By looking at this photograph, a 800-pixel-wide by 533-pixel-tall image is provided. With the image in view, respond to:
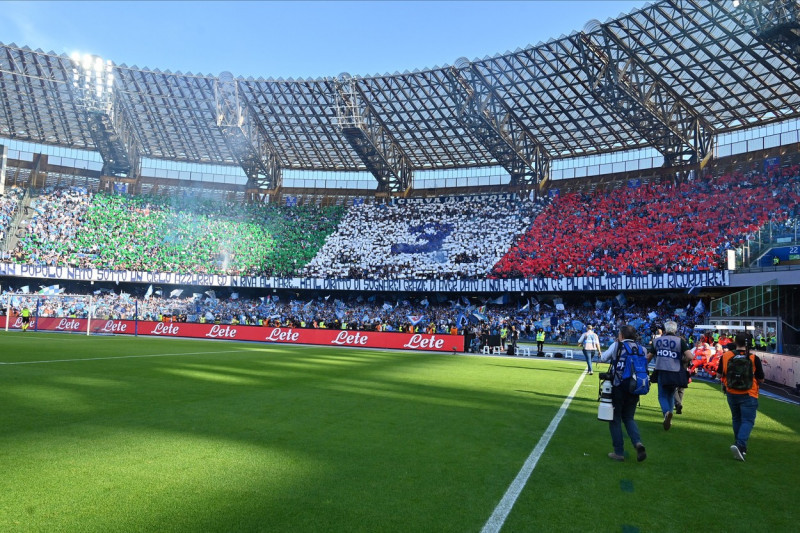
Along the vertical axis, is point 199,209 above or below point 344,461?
above

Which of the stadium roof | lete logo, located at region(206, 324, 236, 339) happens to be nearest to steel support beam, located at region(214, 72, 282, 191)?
the stadium roof

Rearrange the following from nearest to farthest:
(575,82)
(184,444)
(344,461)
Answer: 1. (344,461)
2. (184,444)
3. (575,82)

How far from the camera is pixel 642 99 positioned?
137ft

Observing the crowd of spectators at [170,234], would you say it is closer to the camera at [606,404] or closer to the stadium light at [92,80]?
the stadium light at [92,80]

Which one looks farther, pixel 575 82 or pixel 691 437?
pixel 575 82

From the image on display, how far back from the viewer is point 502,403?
12.8 m

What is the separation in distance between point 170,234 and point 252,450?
5546 centimetres

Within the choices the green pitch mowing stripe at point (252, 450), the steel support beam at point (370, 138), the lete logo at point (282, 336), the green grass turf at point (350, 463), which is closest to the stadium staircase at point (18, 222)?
the steel support beam at point (370, 138)

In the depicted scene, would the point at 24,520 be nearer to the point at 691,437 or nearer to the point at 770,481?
the point at 770,481

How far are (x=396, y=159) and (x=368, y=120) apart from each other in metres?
8.11

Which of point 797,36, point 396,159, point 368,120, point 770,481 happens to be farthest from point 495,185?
point 770,481

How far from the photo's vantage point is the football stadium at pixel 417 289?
6.23 meters

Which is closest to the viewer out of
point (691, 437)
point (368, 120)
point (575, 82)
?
point (691, 437)

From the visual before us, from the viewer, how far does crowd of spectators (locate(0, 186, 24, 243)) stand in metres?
53.3
